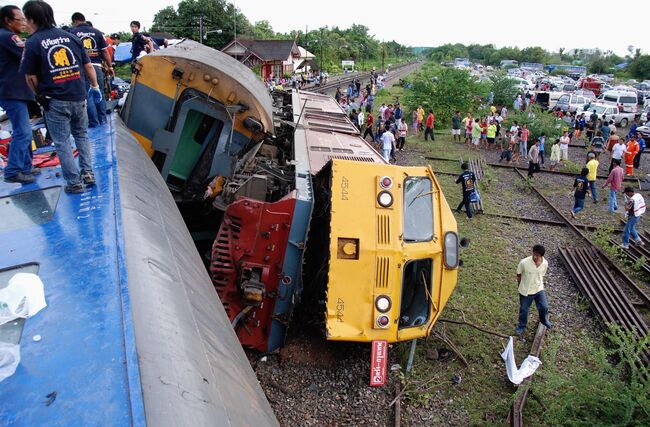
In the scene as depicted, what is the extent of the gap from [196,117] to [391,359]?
165 inches

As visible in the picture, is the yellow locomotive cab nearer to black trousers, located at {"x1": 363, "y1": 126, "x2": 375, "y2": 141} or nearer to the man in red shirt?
black trousers, located at {"x1": 363, "y1": 126, "x2": 375, "y2": 141}

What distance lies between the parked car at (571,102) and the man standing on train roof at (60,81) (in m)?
30.3

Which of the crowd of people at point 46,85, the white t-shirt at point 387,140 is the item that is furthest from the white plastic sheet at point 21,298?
the white t-shirt at point 387,140

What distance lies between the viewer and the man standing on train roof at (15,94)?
13.3ft

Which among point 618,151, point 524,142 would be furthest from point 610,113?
point 618,151

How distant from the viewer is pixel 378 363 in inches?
197

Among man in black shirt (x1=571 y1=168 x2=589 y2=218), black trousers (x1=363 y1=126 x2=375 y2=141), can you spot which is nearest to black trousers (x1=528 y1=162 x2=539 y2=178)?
man in black shirt (x1=571 y1=168 x2=589 y2=218)

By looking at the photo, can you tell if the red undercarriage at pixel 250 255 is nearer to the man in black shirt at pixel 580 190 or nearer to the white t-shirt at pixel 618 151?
the man in black shirt at pixel 580 190

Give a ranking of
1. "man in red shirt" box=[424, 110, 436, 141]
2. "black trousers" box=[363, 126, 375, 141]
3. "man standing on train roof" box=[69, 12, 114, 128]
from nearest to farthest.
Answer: "man standing on train roof" box=[69, 12, 114, 128] → "black trousers" box=[363, 126, 375, 141] → "man in red shirt" box=[424, 110, 436, 141]

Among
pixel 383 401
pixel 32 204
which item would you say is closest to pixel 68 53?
A: pixel 32 204

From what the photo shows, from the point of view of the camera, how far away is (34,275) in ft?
8.36

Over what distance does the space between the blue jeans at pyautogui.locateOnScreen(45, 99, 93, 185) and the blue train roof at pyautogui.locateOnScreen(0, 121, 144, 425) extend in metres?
0.23

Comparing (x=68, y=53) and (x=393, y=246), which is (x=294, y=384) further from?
(x=68, y=53)

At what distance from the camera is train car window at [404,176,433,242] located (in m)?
5.15
